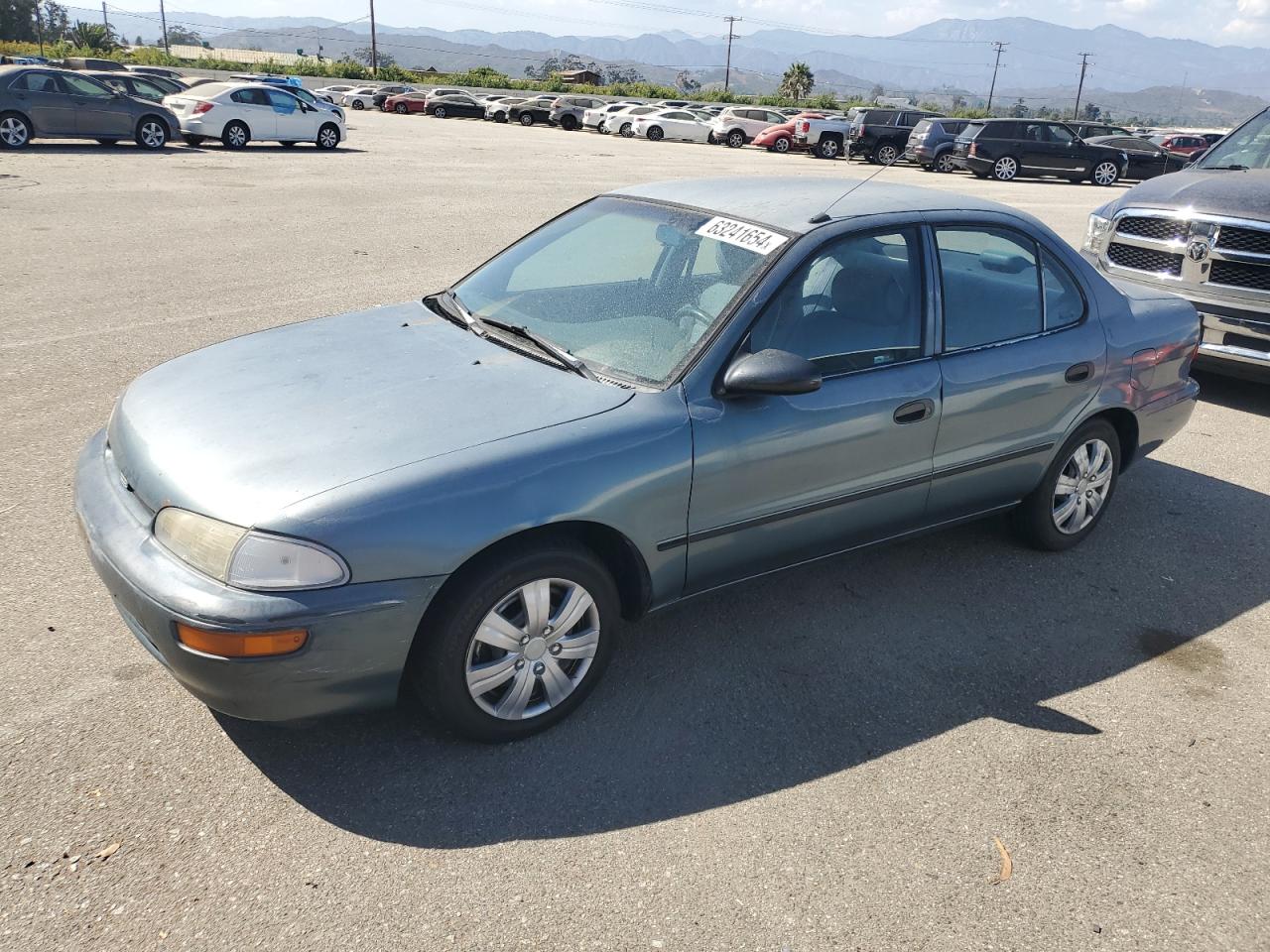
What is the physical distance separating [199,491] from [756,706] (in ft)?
6.37

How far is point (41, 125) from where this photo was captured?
19766 millimetres

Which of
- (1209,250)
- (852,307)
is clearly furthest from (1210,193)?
(852,307)

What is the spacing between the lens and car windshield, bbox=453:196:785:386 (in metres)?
3.65

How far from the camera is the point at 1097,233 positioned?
8.09 meters

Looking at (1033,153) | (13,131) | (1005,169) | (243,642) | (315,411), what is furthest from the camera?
(1005,169)

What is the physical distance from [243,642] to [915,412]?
2553 mm

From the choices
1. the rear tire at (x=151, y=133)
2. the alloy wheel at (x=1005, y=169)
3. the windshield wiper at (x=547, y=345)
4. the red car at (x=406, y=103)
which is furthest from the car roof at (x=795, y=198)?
the red car at (x=406, y=103)

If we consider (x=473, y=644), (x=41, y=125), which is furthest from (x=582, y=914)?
(x=41, y=125)

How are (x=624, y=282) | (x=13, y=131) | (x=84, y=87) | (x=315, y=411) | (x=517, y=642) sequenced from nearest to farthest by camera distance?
(x=517, y=642) < (x=315, y=411) < (x=624, y=282) < (x=13, y=131) < (x=84, y=87)

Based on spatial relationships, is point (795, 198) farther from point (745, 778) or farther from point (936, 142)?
point (936, 142)

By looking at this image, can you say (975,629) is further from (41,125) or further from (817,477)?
(41,125)

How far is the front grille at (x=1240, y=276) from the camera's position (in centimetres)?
694

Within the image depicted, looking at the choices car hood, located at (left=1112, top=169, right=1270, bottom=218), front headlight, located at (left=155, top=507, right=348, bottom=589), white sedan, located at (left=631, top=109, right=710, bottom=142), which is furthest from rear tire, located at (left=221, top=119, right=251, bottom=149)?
front headlight, located at (left=155, top=507, right=348, bottom=589)

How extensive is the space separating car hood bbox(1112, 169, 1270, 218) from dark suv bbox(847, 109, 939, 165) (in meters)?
24.5
